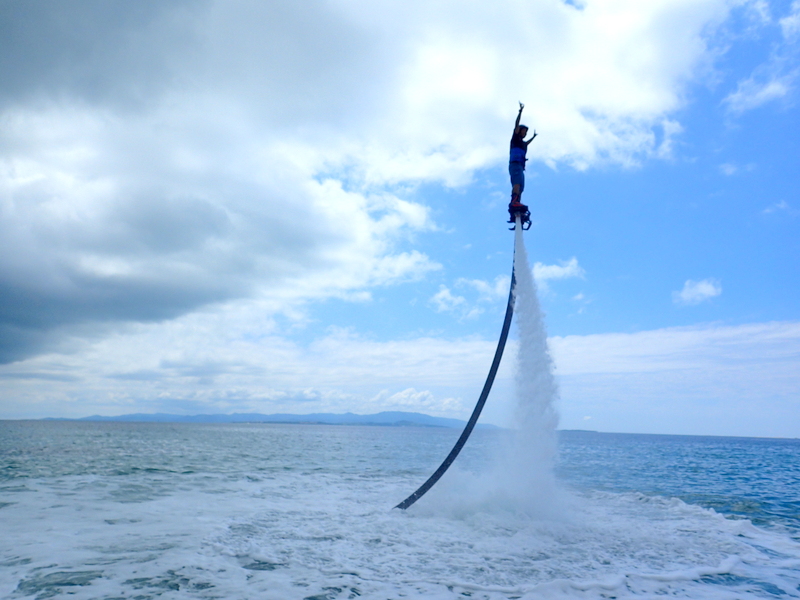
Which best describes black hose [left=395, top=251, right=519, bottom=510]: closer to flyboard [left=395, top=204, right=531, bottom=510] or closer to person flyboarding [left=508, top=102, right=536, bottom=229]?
flyboard [left=395, top=204, right=531, bottom=510]

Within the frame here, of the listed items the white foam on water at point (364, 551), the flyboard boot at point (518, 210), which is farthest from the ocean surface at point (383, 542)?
the flyboard boot at point (518, 210)

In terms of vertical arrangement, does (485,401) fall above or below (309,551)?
above

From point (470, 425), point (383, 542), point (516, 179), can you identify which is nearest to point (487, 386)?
point (470, 425)

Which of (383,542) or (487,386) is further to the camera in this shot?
(487,386)

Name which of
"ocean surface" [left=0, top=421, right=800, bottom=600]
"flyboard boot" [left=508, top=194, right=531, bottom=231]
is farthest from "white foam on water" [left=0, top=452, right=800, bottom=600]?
"flyboard boot" [left=508, top=194, right=531, bottom=231]

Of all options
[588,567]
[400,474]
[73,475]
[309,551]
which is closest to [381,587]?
[309,551]

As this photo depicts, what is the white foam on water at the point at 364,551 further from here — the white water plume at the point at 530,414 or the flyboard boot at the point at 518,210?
the flyboard boot at the point at 518,210

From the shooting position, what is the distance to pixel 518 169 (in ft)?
60.4

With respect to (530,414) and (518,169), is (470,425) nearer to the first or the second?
(530,414)

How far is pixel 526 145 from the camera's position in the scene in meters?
18.6

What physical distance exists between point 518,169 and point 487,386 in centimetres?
840

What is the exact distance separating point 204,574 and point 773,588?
489 inches

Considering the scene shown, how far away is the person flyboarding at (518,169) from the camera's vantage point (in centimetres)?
1842

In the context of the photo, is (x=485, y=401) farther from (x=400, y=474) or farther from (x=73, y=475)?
(x=73, y=475)
